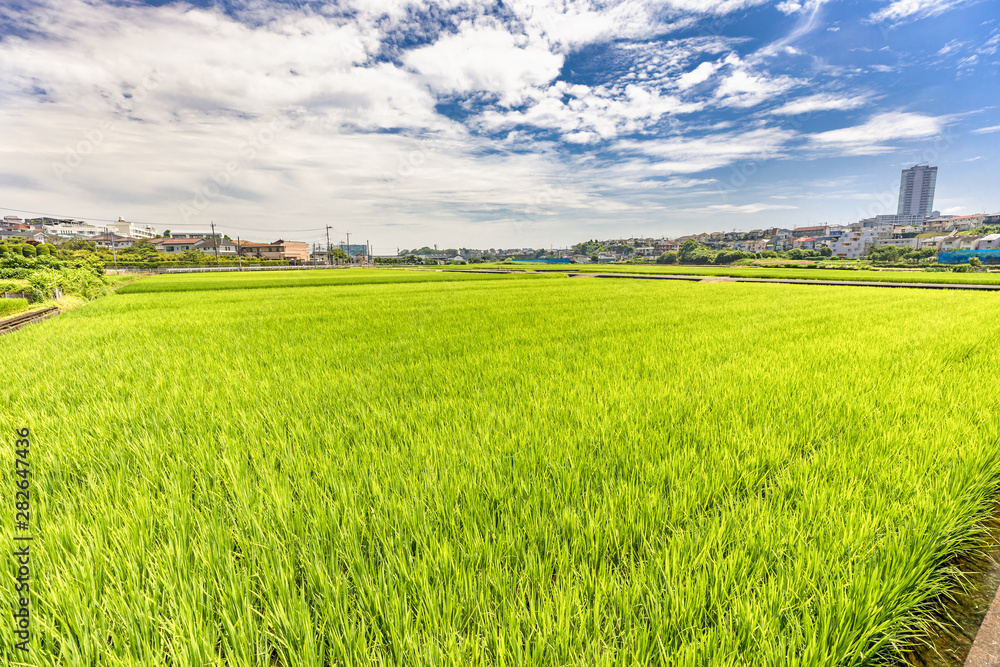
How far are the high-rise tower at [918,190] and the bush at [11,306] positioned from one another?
262608 millimetres

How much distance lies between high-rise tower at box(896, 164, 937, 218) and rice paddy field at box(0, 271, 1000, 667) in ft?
838

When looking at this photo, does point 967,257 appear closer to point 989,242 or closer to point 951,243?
point 989,242

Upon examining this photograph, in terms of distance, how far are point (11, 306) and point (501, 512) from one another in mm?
20193

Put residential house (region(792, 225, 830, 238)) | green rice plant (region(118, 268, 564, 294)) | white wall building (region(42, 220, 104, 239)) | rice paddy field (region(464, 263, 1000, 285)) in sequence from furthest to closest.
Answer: residential house (region(792, 225, 830, 238)), white wall building (region(42, 220, 104, 239)), rice paddy field (region(464, 263, 1000, 285)), green rice plant (region(118, 268, 564, 294))

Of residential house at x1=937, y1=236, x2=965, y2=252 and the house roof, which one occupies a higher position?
the house roof

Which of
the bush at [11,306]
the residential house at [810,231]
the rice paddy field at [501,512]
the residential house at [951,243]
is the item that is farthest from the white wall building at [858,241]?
the bush at [11,306]

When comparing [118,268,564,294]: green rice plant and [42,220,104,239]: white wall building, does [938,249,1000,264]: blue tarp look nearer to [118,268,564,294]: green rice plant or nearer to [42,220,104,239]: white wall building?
[118,268,564,294]: green rice plant

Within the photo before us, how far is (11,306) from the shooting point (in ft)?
42.9

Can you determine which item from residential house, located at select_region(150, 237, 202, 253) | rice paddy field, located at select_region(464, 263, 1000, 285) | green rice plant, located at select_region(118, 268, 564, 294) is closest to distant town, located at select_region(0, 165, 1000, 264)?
residential house, located at select_region(150, 237, 202, 253)

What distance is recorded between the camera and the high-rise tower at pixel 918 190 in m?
175

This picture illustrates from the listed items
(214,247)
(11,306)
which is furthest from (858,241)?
A: (214,247)

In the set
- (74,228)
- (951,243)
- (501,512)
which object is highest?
(74,228)

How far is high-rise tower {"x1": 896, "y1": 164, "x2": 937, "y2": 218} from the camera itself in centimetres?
17512

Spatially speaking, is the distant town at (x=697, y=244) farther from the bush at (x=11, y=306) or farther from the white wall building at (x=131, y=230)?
the bush at (x=11, y=306)
